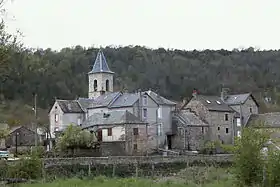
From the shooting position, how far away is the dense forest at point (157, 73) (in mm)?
101906

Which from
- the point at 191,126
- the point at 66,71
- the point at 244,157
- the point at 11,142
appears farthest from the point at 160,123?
the point at 66,71

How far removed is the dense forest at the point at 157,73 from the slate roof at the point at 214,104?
3244cm

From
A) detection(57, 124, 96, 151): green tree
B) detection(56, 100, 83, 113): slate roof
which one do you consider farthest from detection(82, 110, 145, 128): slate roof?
detection(56, 100, 83, 113): slate roof

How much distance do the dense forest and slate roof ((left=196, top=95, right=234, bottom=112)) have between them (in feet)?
106

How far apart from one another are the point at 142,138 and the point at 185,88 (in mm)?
61512

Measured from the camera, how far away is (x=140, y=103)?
6075 cm

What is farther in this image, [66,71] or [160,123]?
[66,71]

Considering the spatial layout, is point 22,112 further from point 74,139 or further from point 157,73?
point 74,139

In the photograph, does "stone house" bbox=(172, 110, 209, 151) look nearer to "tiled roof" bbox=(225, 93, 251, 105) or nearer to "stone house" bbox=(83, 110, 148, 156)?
"stone house" bbox=(83, 110, 148, 156)

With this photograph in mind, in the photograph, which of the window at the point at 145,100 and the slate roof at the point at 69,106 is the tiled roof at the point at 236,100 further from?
the slate roof at the point at 69,106

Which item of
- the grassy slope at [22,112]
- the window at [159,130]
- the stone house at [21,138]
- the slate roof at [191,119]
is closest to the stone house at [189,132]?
the slate roof at [191,119]

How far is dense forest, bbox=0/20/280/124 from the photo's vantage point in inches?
4012

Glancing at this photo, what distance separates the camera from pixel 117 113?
185 feet

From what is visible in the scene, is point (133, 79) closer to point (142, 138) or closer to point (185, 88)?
point (185, 88)
